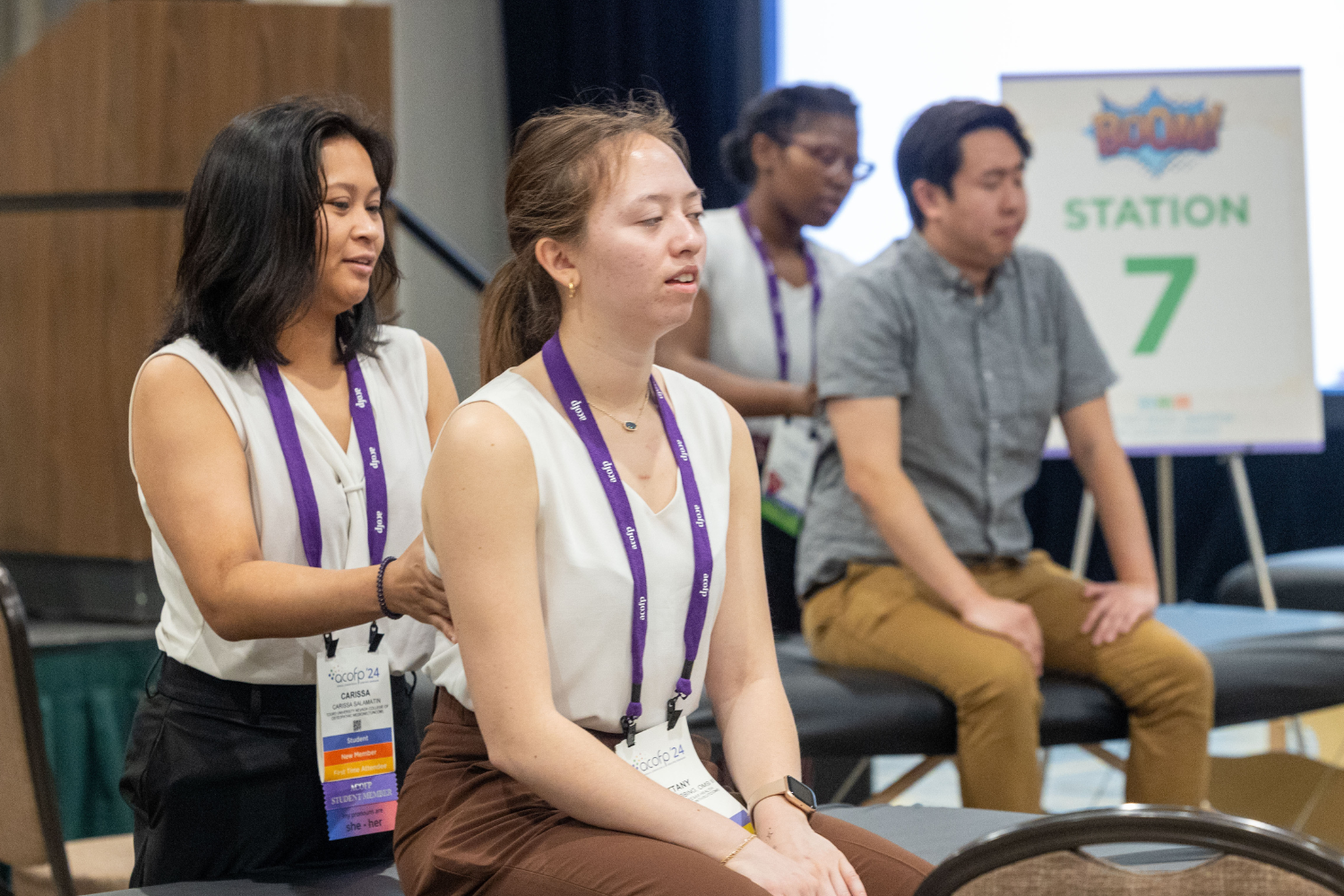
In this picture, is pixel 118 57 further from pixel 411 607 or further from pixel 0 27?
pixel 411 607

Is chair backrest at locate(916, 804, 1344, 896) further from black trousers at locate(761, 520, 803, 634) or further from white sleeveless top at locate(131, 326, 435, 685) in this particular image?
black trousers at locate(761, 520, 803, 634)

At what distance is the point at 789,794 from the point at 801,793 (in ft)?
0.05

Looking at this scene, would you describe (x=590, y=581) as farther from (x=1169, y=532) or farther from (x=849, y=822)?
(x=1169, y=532)

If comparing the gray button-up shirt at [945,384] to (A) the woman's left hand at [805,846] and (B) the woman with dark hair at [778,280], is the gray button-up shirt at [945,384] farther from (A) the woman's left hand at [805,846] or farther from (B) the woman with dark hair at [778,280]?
(A) the woman's left hand at [805,846]

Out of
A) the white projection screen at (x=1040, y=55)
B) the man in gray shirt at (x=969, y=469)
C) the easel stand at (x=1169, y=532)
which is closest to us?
the man in gray shirt at (x=969, y=469)

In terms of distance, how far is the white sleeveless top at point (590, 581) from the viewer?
4.50 ft

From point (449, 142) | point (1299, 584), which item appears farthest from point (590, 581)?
point (449, 142)

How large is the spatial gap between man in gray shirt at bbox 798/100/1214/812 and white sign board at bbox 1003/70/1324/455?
1.35 meters

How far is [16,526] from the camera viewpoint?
369 centimetres

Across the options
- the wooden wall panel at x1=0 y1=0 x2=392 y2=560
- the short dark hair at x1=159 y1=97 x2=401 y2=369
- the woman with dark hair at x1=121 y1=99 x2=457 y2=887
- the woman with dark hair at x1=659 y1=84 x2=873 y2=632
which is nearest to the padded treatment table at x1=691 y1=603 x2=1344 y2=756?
the woman with dark hair at x1=659 y1=84 x2=873 y2=632

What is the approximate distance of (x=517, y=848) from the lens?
4.34 ft

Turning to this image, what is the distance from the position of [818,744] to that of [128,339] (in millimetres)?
2104

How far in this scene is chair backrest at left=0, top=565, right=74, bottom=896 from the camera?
172 centimetres

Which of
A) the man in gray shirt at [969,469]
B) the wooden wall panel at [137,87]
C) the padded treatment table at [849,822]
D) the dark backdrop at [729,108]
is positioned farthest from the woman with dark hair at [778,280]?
the dark backdrop at [729,108]
